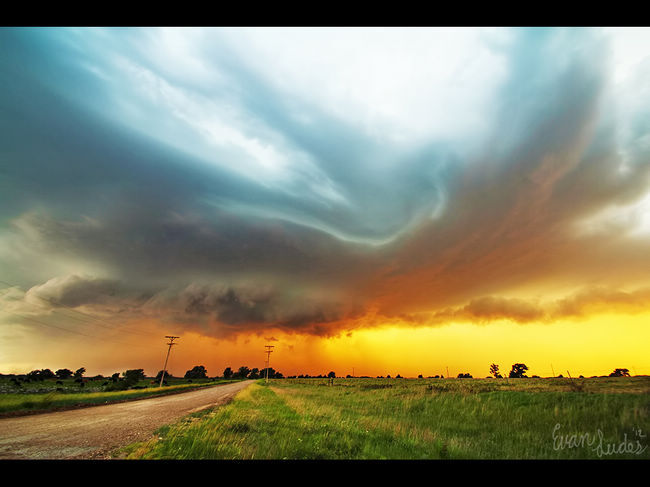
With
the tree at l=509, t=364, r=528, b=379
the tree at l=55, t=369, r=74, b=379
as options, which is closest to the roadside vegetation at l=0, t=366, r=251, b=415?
the tree at l=55, t=369, r=74, b=379

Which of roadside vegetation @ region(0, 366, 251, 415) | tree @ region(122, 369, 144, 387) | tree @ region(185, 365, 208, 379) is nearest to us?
roadside vegetation @ region(0, 366, 251, 415)

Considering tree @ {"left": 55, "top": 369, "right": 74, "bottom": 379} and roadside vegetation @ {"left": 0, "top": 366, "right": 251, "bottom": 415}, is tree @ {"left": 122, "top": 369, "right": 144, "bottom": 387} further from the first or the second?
tree @ {"left": 55, "top": 369, "right": 74, "bottom": 379}

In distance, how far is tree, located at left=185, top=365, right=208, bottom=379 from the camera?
147 metres

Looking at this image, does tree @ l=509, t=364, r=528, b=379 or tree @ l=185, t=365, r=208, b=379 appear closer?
tree @ l=509, t=364, r=528, b=379

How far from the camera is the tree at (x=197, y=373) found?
146750 mm

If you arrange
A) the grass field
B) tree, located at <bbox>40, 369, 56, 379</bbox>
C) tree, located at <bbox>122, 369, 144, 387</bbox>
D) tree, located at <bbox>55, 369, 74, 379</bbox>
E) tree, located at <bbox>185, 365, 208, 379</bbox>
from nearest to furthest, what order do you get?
the grass field
tree, located at <bbox>122, 369, 144, 387</bbox>
tree, located at <bbox>40, 369, 56, 379</bbox>
tree, located at <bbox>55, 369, 74, 379</bbox>
tree, located at <bbox>185, 365, 208, 379</bbox>

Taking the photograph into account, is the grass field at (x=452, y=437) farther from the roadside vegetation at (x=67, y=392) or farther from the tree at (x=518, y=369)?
the tree at (x=518, y=369)

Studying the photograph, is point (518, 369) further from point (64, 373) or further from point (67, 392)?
point (64, 373)

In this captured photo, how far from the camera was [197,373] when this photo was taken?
488ft

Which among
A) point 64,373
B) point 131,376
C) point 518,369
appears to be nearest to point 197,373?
point 64,373

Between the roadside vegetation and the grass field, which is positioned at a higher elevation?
the grass field

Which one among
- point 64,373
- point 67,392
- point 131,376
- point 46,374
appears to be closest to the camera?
point 67,392
